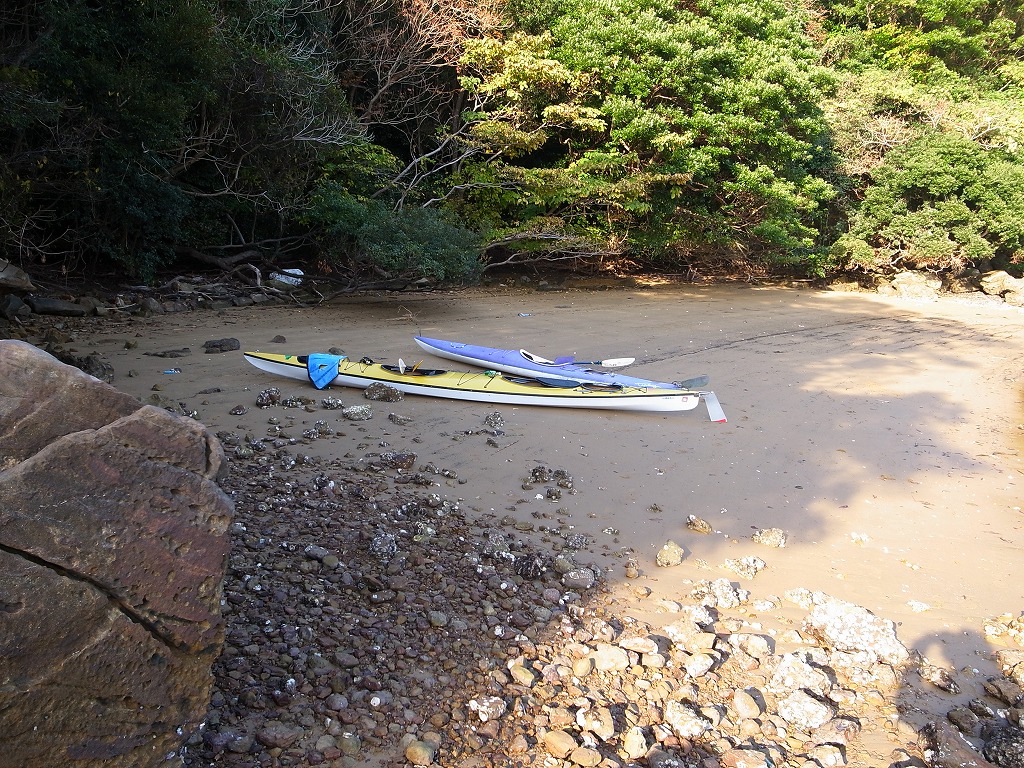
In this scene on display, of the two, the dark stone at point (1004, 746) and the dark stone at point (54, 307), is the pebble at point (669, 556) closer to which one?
the dark stone at point (1004, 746)

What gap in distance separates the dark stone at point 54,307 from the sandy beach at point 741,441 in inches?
22.5

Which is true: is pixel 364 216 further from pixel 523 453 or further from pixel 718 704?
pixel 718 704

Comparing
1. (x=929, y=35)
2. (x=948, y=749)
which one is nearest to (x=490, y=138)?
(x=948, y=749)

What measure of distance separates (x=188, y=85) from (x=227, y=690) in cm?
775

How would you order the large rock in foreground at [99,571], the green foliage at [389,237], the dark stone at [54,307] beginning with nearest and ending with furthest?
the large rock in foreground at [99,571], the dark stone at [54,307], the green foliage at [389,237]

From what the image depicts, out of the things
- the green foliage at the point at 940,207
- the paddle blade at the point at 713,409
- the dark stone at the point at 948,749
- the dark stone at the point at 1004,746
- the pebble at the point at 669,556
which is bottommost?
the green foliage at the point at 940,207

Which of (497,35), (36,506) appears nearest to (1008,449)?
(36,506)

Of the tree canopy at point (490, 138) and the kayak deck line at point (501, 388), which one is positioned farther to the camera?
the tree canopy at point (490, 138)

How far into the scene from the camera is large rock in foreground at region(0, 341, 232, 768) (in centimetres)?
189

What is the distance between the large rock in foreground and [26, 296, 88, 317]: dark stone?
325 inches

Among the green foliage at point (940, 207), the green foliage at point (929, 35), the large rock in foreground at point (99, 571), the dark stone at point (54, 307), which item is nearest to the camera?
the large rock in foreground at point (99, 571)

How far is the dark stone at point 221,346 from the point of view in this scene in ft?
27.7

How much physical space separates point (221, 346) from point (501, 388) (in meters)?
3.47

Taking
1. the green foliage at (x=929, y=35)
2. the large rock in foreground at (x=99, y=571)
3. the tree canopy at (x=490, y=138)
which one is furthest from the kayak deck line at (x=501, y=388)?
the green foliage at (x=929, y=35)
